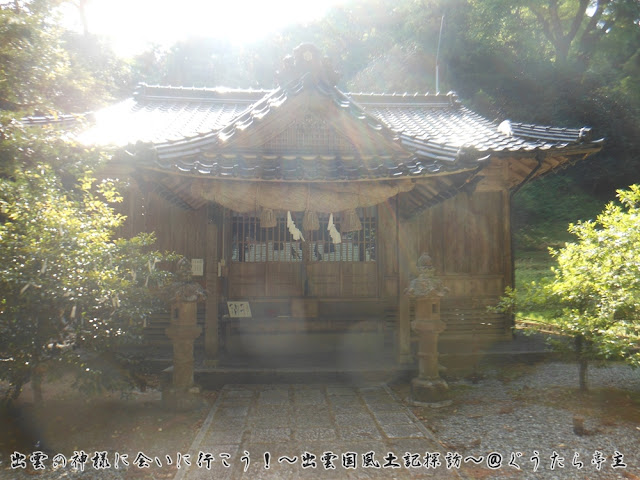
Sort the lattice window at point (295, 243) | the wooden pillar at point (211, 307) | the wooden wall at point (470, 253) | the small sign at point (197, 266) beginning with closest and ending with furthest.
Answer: the wooden pillar at point (211, 307), the small sign at point (197, 266), the lattice window at point (295, 243), the wooden wall at point (470, 253)

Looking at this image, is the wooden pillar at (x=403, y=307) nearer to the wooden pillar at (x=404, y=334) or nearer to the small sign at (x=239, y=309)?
the wooden pillar at (x=404, y=334)

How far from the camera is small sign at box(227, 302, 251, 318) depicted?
813cm

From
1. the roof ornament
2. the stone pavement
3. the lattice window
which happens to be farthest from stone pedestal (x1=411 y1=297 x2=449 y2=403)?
the roof ornament

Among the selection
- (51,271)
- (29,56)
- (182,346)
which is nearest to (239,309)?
(182,346)

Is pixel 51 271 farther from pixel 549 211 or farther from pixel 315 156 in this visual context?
pixel 549 211

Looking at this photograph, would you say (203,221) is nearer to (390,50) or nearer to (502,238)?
(502,238)

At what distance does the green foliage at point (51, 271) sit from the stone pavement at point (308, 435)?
5.39 ft

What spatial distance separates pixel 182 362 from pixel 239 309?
2431mm

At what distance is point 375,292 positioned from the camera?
9141 mm

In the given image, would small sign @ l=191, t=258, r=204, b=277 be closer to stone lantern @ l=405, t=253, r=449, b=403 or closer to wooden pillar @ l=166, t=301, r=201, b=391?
wooden pillar @ l=166, t=301, r=201, b=391

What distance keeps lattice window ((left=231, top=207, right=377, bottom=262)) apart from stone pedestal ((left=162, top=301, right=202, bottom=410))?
3.30 meters

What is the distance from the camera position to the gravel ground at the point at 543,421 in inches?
170

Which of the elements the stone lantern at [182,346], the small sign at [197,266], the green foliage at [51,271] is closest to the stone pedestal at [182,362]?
the stone lantern at [182,346]

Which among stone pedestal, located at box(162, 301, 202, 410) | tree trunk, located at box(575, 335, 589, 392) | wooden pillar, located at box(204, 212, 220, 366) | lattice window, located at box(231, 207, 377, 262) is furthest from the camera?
lattice window, located at box(231, 207, 377, 262)
